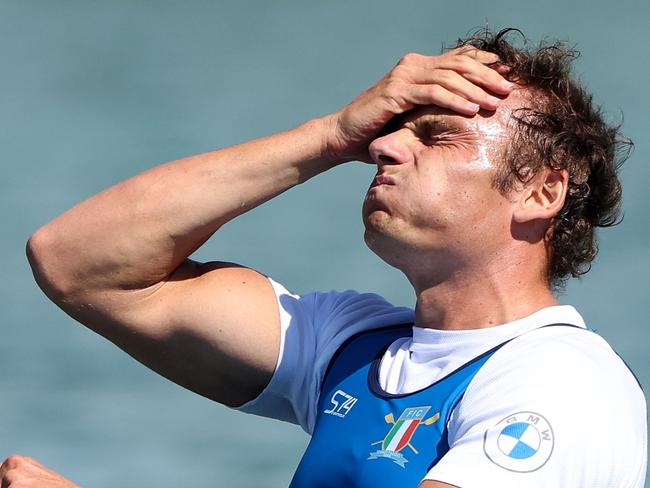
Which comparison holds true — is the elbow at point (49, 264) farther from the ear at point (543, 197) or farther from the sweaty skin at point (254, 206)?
the ear at point (543, 197)

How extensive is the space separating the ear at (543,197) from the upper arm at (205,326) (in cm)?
93

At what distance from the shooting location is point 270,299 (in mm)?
4797

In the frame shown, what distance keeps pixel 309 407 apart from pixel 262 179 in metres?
0.79

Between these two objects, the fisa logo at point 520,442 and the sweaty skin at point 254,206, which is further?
the sweaty skin at point 254,206

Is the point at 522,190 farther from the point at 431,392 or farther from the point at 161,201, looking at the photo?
the point at 161,201

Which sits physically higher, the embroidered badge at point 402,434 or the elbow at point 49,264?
the elbow at point 49,264

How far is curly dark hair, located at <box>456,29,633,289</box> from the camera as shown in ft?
14.7

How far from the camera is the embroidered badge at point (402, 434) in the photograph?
3.98 meters

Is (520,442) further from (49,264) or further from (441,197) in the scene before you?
(49,264)

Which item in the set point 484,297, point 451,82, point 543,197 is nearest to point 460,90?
point 451,82

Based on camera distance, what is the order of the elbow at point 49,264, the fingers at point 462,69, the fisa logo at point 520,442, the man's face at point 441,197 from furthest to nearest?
the elbow at point 49,264 < the fingers at point 462,69 < the man's face at point 441,197 < the fisa logo at point 520,442

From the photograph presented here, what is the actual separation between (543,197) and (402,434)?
38.5 inches

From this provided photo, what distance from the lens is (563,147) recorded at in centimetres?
457

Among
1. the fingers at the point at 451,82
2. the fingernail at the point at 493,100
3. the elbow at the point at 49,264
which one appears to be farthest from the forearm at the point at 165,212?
the fingernail at the point at 493,100
